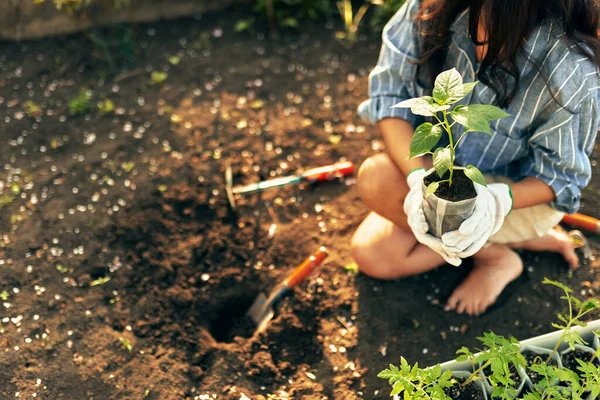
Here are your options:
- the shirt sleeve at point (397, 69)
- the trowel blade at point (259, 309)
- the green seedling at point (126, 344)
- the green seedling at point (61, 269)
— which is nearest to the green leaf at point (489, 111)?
the shirt sleeve at point (397, 69)

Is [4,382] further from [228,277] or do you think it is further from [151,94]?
[151,94]

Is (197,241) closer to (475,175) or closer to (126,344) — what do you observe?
(126,344)

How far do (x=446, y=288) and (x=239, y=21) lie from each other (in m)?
1.72

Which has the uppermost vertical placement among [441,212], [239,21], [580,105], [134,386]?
[580,105]

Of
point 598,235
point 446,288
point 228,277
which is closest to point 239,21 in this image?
point 228,277

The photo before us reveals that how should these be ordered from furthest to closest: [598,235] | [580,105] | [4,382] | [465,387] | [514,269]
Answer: [598,235]
[514,269]
[4,382]
[465,387]
[580,105]

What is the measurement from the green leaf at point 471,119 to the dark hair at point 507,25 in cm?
29

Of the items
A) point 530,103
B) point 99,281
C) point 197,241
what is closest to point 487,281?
point 530,103

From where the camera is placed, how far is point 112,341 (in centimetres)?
187

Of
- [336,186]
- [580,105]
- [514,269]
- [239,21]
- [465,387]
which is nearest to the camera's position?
[580,105]

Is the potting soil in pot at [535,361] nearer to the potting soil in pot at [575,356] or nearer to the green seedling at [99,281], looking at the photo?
the potting soil in pot at [575,356]

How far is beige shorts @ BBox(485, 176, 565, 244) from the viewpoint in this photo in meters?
1.79

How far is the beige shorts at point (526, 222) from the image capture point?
5.88 ft

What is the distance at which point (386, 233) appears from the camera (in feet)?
6.44
